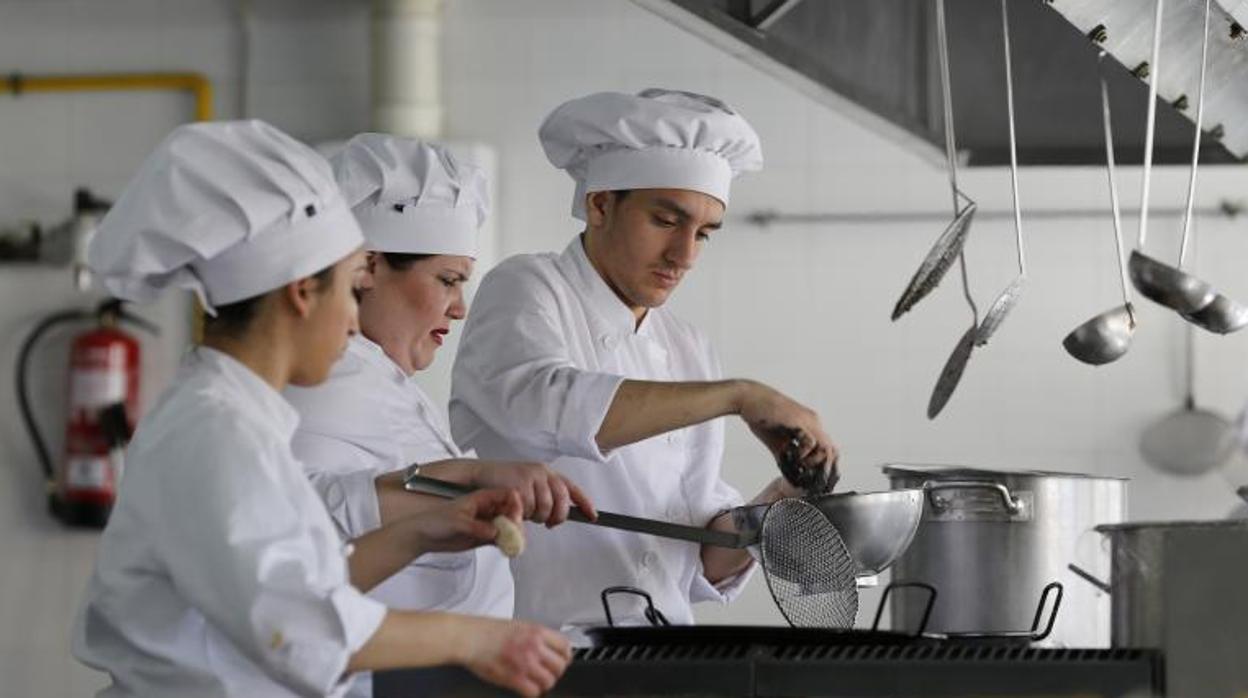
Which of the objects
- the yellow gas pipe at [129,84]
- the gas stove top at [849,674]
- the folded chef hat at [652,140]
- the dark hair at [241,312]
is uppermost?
the yellow gas pipe at [129,84]

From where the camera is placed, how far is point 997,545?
2471 millimetres

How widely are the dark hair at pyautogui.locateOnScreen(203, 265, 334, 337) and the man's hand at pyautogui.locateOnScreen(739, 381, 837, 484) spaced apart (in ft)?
2.36

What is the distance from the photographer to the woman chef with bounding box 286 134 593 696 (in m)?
2.01

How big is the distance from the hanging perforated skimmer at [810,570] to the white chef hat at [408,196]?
522mm

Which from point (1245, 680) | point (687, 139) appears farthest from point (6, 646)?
point (1245, 680)

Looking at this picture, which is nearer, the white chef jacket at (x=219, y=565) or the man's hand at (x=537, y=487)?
→ the white chef jacket at (x=219, y=565)

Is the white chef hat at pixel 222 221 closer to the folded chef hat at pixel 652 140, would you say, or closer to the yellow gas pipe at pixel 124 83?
the folded chef hat at pixel 652 140

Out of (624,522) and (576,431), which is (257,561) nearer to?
(624,522)

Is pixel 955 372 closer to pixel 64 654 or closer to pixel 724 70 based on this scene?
pixel 724 70

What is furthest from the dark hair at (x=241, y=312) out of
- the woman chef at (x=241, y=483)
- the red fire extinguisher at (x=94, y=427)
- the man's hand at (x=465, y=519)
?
the red fire extinguisher at (x=94, y=427)

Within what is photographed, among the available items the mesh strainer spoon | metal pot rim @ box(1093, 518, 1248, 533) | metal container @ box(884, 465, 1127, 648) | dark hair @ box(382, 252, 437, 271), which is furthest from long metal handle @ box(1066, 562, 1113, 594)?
dark hair @ box(382, 252, 437, 271)

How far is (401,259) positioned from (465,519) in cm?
65

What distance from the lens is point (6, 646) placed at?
512 cm

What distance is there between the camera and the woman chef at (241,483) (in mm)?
1492
